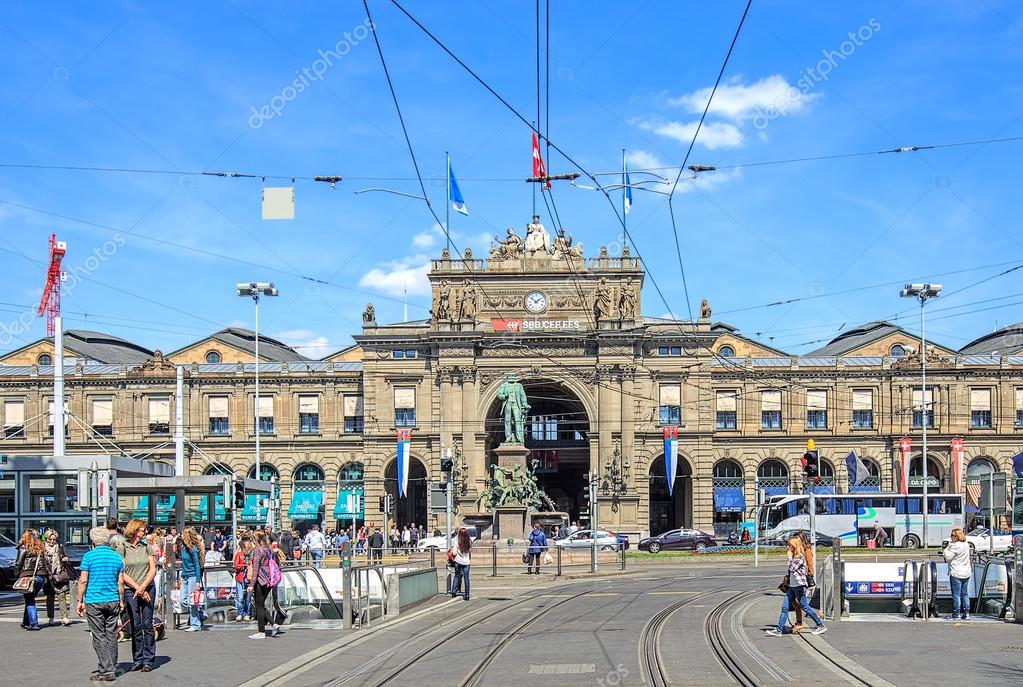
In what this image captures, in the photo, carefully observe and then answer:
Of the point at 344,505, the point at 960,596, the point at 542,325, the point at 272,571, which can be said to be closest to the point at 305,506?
the point at 344,505

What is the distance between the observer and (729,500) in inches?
3383

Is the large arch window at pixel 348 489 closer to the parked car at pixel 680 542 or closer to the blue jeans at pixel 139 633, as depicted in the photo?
the parked car at pixel 680 542

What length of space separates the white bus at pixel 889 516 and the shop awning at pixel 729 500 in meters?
22.5

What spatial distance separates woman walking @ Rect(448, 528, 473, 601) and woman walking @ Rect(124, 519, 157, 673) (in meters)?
11.3

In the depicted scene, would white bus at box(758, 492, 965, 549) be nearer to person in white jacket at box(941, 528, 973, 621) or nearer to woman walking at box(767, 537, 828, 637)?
person in white jacket at box(941, 528, 973, 621)

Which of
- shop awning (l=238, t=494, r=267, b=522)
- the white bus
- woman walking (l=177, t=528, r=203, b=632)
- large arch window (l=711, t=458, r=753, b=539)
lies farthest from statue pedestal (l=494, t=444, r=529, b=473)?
woman walking (l=177, t=528, r=203, b=632)

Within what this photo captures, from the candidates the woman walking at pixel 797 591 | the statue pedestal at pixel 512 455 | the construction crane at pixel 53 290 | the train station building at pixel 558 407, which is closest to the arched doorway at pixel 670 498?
the train station building at pixel 558 407

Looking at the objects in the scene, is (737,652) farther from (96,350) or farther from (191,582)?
(96,350)

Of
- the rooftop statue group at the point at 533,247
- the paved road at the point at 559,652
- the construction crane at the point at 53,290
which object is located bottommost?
the paved road at the point at 559,652

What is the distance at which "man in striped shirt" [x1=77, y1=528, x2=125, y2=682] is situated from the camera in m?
15.7

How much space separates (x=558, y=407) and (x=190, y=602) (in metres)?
64.5

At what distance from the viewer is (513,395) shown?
183 feet

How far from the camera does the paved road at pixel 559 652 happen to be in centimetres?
1572

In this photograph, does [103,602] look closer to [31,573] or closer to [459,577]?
[31,573]
